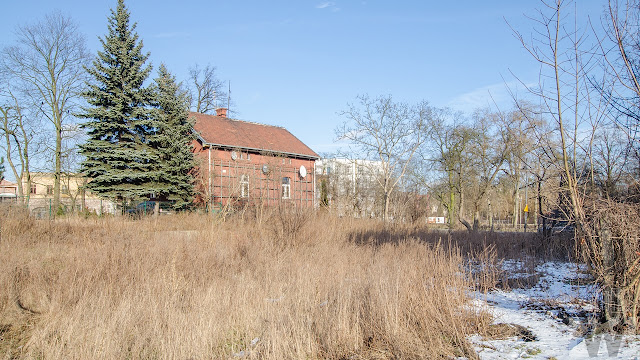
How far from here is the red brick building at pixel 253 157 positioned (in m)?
25.4

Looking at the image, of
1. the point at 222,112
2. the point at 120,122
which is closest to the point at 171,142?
the point at 120,122

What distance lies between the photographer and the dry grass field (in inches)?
180

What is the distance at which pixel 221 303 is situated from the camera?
229 inches

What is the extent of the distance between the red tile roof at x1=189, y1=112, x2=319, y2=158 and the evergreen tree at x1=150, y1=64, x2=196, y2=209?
4737 mm

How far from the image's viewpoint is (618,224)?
4.51 meters

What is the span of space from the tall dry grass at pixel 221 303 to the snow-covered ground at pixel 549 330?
0.40 metres

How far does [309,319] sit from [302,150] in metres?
27.8

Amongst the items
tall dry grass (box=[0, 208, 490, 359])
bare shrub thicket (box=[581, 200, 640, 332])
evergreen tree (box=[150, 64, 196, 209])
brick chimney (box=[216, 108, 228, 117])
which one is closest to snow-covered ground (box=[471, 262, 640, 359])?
bare shrub thicket (box=[581, 200, 640, 332])

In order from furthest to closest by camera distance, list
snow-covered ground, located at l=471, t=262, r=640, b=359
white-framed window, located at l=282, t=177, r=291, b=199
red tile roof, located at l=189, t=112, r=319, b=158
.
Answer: white-framed window, located at l=282, t=177, r=291, b=199 < red tile roof, located at l=189, t=112, r=319, b=158 < snow-covered ground, located at l=471, t=262, r=640, b=359

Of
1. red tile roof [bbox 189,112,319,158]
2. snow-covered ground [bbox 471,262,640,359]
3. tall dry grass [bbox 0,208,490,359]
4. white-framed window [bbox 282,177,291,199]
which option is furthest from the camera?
white-framed window [bbox 282,177,291,199]

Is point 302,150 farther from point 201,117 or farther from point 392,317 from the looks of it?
point 392,317

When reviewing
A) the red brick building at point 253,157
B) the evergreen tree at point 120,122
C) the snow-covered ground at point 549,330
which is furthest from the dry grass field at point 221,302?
the red brick building at point 253,157

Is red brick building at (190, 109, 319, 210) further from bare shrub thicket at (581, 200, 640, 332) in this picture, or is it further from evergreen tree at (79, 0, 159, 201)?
bare shrub thicket at (581, 200, 640, 332)

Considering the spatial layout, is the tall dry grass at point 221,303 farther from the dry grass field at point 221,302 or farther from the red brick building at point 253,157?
the red brick building at point 253,157
